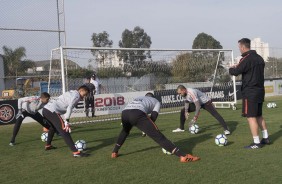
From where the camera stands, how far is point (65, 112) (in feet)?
28.0

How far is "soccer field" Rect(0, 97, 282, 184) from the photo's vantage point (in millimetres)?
5879

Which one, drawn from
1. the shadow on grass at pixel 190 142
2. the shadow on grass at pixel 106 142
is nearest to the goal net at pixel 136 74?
the shadow on grass at pixel 106 142

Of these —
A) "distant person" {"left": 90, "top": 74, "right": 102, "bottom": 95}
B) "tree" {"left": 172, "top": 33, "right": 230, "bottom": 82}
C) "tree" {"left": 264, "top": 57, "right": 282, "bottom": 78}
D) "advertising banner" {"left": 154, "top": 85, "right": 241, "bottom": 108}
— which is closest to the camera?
"distant person" {"left": 90, "top": 74, "right": 102, "bottom": 95}

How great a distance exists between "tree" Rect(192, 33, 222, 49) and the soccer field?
45659 millimetres

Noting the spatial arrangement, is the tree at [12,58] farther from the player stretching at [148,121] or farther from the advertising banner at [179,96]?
the player stretching at [148,121]

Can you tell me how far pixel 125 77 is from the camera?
17.7 metres

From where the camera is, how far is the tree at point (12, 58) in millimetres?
15738

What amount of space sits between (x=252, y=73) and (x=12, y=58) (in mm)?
11277

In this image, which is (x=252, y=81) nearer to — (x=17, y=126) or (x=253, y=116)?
(x=253, y=116)

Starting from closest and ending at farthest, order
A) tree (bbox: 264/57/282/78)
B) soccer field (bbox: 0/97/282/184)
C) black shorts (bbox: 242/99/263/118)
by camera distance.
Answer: soccer field (bbox: 0/97/282/184) → black shorts (bbox: 242/99/263/118) → tree (bbox: 264/57/282/78)

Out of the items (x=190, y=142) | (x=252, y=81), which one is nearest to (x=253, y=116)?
(x=252, y=81)

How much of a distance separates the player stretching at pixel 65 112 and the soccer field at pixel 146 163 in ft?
1.32

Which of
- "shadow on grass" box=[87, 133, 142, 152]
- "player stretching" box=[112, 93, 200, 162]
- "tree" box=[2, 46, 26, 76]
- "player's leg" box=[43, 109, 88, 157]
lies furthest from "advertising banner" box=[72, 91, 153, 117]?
"player stretching" box=[112, 93, 200, 162]

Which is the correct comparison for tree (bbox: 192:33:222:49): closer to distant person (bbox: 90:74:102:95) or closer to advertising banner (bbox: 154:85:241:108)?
advertising banner (bbox: 154:85:241:108)
